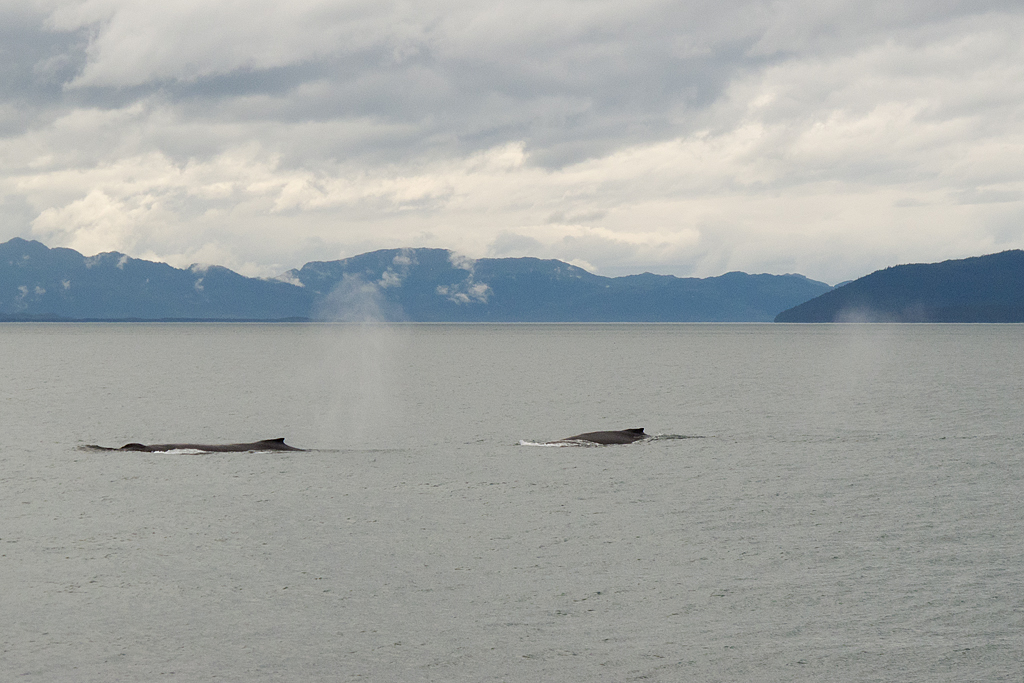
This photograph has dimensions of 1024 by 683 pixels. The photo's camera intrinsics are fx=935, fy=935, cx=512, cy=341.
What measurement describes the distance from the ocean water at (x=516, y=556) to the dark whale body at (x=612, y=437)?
7.20 feet

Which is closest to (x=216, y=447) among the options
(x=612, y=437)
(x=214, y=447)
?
(x=214, y=447)

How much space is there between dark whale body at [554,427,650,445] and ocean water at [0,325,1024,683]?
7.20 feet

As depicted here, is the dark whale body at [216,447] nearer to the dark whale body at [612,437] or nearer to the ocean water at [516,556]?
the ocean water at [516,556]

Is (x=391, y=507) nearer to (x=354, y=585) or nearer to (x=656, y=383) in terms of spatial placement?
(x=354, y=585)

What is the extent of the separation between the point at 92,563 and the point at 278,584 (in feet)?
15.6

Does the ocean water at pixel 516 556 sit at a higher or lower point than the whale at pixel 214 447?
higher

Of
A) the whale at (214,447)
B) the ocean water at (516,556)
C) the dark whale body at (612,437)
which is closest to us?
the ocean water at (516,556)

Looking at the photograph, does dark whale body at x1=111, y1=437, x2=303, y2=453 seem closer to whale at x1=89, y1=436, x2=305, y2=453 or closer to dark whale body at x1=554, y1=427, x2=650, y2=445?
whale at x1=89, y1=436, x2=305, y2=453

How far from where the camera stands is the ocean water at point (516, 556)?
14.4 metres

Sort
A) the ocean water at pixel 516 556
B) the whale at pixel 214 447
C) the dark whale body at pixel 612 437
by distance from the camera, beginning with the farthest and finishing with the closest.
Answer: the dark whale body at pixel 612 437
the whale at pixel 214 447
the ocean water at pixel 516 556

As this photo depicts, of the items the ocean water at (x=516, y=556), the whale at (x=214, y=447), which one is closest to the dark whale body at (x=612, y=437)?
the ocean water at (x=516, y=556)

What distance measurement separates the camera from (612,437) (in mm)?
44844

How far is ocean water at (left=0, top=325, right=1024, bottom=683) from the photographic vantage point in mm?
14438

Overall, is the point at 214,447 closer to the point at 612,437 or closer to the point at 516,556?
the point at 612,437
